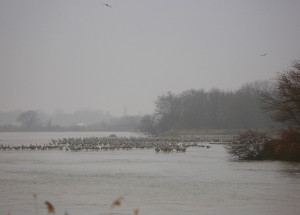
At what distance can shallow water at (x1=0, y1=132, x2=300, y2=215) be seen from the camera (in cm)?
1427

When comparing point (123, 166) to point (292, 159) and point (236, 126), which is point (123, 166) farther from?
point (236, 126)

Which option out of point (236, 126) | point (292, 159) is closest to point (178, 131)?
point (236, 126)

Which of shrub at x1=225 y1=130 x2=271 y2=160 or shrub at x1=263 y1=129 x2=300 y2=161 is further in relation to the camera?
shrub at x1=225 y1=130 x2=271 y2=160

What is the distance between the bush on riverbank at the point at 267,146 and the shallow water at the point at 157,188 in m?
2.94

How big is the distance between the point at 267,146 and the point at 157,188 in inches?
608

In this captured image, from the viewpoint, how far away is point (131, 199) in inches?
629

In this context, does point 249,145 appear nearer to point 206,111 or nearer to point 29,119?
point 206,111

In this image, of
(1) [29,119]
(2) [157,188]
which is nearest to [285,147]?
(2) [157,188]

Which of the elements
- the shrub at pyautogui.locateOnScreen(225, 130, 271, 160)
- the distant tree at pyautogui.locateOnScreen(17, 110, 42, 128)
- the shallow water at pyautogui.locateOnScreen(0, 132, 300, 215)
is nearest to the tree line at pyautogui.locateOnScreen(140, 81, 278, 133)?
the shrub at pyautogui.locateOnScreen(225, 130, 271, 160)

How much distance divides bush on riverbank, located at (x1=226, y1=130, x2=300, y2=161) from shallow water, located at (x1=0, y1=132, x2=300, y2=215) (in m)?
2.94

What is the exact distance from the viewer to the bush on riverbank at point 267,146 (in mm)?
30281

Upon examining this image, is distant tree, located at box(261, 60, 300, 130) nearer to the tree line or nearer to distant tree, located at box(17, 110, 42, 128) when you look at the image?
the tree line

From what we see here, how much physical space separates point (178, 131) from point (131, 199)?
8418 cm

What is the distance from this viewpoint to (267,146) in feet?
105
